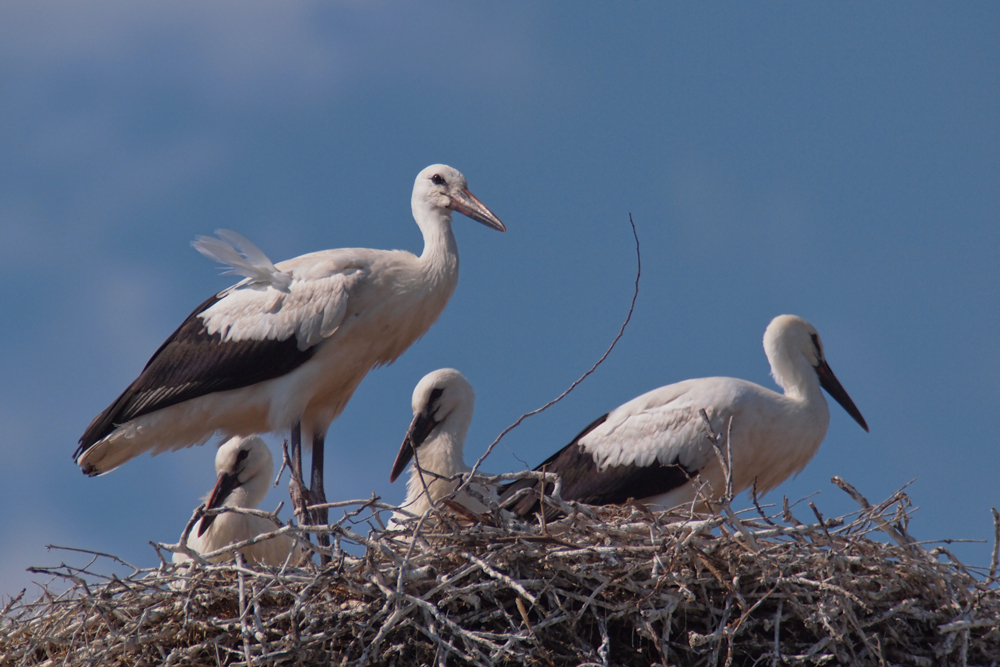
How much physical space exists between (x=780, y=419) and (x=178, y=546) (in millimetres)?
3052

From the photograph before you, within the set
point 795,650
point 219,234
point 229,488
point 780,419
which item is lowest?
point 795,650

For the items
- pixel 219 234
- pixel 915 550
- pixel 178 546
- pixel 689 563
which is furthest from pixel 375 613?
pixel 219 234

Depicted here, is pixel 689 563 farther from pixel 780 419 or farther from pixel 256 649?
pixel 780 419

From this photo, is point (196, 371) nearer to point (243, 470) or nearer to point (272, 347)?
point (272, 347)

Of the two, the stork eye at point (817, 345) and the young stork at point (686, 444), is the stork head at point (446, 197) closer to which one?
the young stork at point (686, 444)

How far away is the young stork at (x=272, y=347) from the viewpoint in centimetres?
590

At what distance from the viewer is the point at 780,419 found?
19.7ft

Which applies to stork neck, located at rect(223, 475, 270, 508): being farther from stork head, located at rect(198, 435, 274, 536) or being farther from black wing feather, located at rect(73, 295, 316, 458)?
black wing feather, located at rect(73, 295, 316, 458)

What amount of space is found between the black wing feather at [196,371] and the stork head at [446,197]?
44.5 inches

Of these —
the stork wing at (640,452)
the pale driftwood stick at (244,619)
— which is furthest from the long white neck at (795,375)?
the pale driftwood stick at (244,619)

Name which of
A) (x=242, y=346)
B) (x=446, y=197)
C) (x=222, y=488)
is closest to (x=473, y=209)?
(x=446, y=197)

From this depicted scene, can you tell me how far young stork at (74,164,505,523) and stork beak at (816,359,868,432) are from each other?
6.98ft

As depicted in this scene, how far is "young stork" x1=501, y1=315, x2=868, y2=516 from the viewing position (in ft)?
19.2

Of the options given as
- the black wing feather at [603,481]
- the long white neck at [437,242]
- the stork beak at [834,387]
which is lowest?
the black wing feather at [603,481]
